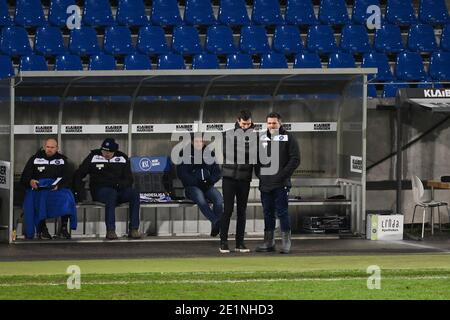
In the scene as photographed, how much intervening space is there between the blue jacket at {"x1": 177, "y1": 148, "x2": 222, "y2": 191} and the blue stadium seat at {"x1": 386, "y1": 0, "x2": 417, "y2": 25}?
6.59m

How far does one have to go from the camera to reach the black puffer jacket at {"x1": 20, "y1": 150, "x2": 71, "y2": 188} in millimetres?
16797

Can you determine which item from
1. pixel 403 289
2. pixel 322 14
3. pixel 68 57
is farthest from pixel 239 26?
pixel 403 289

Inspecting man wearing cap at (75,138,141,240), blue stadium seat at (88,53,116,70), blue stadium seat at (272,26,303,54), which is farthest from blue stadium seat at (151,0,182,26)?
man wearing cap at (75,138,141,240)

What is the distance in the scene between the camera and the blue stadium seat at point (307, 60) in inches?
835

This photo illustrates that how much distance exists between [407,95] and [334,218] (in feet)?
7.58

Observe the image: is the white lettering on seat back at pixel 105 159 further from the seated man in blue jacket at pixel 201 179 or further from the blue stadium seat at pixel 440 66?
the blue stadium seat at pixel 440 66

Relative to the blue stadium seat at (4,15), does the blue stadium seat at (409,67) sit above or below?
below

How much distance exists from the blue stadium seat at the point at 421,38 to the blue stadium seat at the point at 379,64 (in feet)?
2.70

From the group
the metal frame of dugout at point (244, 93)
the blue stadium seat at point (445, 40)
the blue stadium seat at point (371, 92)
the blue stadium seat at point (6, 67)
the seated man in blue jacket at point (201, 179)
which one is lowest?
the seated man in blue jacket at point (201, 179)

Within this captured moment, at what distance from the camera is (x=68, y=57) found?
2064 centimetres

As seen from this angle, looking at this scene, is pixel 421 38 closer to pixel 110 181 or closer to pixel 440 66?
pixel 440 66

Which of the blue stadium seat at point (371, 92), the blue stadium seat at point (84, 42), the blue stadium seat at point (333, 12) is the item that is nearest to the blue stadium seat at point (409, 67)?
the blue stadium seat at point (371, 92)

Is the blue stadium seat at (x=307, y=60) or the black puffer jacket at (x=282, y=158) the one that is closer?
the black puffer jacket at (x=282, y=158)

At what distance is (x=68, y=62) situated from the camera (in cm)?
2058
